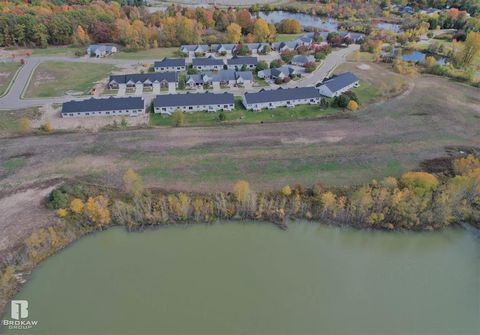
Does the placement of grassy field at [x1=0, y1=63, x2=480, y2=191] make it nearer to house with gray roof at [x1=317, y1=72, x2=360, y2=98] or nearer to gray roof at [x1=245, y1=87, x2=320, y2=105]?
gray roof at [x1=245, y1=87, x2=320, y2=105]

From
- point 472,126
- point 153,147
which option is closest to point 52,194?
point 153,147

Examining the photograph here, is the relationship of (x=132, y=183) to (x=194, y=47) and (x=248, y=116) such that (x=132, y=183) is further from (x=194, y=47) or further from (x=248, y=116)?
(x=194, y=47)

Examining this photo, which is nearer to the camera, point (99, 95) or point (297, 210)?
point (297, 210)

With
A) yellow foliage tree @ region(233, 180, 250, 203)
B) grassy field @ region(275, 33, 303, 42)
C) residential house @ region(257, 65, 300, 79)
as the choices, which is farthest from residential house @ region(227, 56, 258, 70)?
yellow foliage tree @ region(233, 180, 250, 203)

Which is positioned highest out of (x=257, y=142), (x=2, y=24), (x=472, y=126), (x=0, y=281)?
(x=2, y=24)

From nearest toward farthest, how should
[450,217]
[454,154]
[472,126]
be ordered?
[450,217]
[454,154]
[472,126]

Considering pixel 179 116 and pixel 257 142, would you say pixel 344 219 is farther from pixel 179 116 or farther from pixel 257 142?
pixel 179 116

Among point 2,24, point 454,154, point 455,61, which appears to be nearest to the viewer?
point 454,154

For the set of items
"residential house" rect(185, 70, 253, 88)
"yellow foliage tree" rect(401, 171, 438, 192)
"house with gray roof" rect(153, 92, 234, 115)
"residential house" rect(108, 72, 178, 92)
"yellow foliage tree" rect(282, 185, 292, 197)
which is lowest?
"yellow foliage tree" rect(282, 185, 292, 197)
